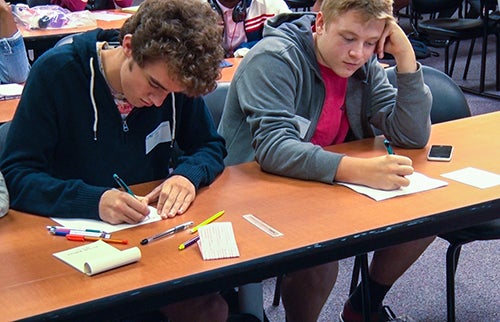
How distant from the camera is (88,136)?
1688 millimetres

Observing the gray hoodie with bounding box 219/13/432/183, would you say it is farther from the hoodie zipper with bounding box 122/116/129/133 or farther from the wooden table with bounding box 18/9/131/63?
the wooden table with bounding box 18/9/131/63

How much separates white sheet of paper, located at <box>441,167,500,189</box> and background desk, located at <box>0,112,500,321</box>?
3cm

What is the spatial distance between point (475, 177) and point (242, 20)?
1.99 metres

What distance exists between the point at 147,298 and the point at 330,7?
0.97 m

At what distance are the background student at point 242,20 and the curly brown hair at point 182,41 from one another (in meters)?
1.90

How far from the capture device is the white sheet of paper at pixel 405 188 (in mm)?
1593

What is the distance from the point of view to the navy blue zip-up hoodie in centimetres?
152

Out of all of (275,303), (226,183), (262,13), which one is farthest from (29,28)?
(226,183)

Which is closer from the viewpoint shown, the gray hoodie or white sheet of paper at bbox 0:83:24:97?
the gray hoodie

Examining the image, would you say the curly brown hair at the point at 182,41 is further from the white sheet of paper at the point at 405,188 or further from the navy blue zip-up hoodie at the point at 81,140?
the white sheet of paper at the point at 405,188

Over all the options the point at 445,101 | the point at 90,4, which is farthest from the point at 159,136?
the point at 90,4

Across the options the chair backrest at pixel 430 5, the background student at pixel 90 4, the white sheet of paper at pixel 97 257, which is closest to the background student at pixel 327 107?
the white sheet of paper at pixel 97 257

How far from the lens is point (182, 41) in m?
1.45

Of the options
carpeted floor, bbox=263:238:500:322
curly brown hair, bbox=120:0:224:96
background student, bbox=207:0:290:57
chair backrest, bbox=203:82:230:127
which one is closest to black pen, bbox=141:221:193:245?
curly brown hair, bbox=120:0:224:96
